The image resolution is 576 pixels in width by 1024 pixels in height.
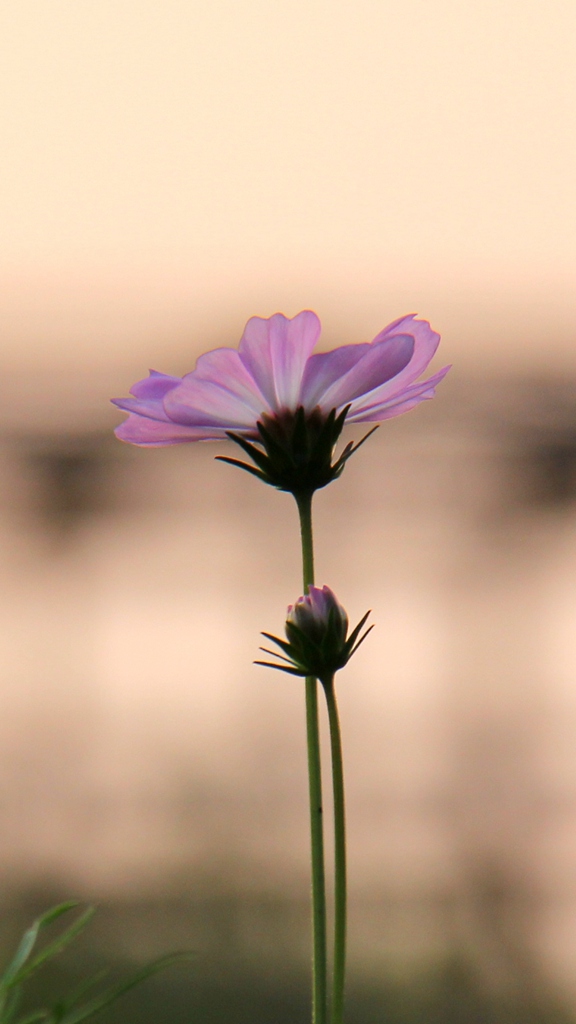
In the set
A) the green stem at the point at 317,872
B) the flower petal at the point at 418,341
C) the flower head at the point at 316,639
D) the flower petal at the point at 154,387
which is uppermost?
the flower petal at the point at 418,341

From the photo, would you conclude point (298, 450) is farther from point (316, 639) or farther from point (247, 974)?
point (247, 974)

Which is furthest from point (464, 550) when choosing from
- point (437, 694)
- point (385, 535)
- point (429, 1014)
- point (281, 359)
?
point (281, 359)

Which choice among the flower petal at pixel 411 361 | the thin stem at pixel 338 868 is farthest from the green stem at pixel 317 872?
the flower petal at pixel 411 361

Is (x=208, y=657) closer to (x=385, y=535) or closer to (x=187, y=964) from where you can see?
(x=385, y=535)

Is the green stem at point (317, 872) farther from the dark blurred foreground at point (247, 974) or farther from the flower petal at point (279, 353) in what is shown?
the dark blurred foreground at point (247, 974)

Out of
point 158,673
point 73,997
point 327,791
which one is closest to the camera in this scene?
point 73,997

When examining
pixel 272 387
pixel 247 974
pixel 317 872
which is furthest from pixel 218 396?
pixel 247 974

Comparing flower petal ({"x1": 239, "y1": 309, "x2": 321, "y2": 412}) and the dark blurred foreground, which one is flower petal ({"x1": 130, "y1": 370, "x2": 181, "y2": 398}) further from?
the dark blurred foreground
